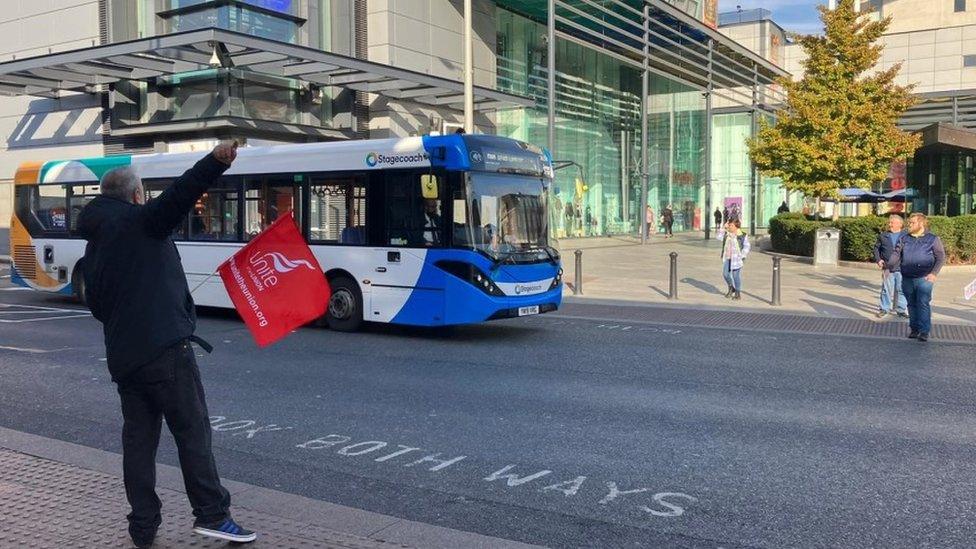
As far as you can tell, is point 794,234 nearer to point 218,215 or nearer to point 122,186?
point 218,215

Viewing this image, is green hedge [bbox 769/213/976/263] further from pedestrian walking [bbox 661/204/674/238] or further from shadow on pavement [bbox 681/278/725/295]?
pedestrian walking [bbox 661/204/674/238]

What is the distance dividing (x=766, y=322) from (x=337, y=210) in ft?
24.1

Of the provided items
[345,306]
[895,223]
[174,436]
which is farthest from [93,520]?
[895,223]

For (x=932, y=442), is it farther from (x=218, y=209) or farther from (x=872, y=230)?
(x=872, y=230)

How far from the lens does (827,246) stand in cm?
2472

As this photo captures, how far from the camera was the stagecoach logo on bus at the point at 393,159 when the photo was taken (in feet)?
40.3

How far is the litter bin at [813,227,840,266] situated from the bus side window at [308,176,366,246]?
648 inches

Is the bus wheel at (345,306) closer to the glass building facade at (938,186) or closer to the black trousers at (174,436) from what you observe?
the black trousers at (174,436)

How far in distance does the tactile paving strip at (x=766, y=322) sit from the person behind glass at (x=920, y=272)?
459 mm

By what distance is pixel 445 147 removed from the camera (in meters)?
12.0

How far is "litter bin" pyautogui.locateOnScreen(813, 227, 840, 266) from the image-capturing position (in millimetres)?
24656

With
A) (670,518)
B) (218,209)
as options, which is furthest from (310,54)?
(670,518)

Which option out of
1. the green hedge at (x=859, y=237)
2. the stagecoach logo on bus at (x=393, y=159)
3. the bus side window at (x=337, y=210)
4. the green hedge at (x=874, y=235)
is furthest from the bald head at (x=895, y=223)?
the green hedge at (x=859, y=237)

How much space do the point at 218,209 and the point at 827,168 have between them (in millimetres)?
20854
